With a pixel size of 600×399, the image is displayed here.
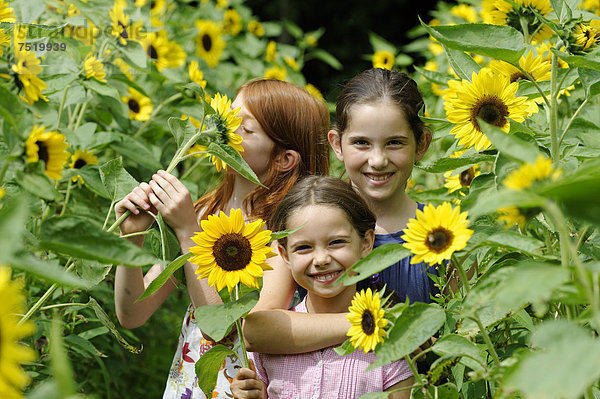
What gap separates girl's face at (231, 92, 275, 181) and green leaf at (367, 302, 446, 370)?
895 mm

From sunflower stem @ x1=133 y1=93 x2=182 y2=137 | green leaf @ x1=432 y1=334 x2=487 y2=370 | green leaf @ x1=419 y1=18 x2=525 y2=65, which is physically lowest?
green leaf @ x1=432 y1=334 x2=487 y2=370

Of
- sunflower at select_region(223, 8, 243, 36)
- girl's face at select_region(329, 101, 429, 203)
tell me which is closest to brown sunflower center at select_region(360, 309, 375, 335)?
girl's face at select_region(329, 101, 429, 203)

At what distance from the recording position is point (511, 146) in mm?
820

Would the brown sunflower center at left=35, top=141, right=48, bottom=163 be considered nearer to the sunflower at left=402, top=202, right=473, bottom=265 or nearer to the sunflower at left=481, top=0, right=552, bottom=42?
the sunflower at left=402, top=202, right=473, bottom=265

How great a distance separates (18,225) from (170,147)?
7.16 ft

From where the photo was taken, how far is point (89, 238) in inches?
32.8

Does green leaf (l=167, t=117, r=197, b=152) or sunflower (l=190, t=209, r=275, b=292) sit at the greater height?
green leaf (l=167, t=117, r=197, b=152)

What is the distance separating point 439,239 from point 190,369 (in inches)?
38.9

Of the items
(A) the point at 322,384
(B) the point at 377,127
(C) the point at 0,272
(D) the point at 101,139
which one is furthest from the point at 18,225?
(D) the point at 101,139

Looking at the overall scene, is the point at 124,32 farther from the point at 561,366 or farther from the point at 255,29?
the point at 255,29

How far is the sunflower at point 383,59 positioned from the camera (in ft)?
11.3

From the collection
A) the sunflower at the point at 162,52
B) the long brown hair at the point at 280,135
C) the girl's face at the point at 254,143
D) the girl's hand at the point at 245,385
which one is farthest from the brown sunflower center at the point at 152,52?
the girl's hand at the point at 245,385

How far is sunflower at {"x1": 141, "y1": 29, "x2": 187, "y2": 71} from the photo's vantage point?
2682 mm

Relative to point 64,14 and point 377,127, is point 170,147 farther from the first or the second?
point 377,127
